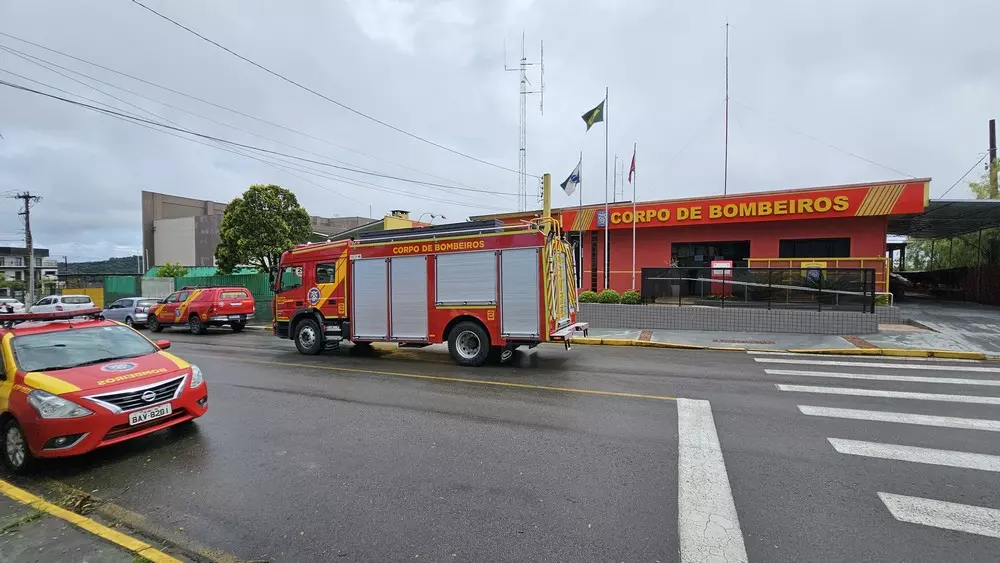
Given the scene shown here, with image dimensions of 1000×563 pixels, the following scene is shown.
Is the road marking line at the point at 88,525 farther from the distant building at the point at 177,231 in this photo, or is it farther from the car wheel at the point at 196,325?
the distant building at the point at 177,231

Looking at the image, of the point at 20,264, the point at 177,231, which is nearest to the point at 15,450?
the point at 177,231

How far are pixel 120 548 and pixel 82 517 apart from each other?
0.80 m

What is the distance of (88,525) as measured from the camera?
3545 millimetres

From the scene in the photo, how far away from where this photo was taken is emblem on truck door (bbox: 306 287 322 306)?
1202 centimetres

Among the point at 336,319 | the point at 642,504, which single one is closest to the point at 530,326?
the point at 336,319

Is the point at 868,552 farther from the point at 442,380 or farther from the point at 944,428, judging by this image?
the point at 442,380

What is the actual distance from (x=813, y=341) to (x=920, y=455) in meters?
8.85

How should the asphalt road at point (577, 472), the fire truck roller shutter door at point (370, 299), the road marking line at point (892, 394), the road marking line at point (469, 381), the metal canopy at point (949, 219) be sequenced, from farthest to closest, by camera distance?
1. the metal canopy at point (949, 219)
2. the fire truck roller shutter door at point (370, 299)
3. the road marking line at point (469, 381)
4. the road marking line at point (892, 394)
5. the asphalt road at point (577, 472)

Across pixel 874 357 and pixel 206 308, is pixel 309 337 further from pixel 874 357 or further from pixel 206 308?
pixel 874 357

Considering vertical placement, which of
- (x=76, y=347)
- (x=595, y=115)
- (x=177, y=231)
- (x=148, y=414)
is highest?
(x=595, y=115)

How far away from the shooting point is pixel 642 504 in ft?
12.5

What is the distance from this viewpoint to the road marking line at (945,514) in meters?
3.44

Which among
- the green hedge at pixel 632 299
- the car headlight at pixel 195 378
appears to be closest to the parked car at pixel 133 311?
the car headlight at pixel 195 378

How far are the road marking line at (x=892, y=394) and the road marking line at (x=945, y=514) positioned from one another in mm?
3832
